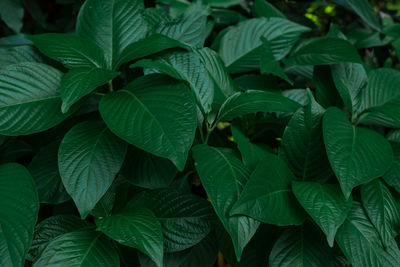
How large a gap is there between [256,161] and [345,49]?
48cm

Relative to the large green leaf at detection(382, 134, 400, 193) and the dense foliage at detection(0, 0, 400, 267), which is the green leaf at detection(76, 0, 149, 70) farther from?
the large green leaf at detection(382, 134, 400, 193)

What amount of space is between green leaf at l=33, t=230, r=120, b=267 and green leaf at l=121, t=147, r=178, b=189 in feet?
0.53

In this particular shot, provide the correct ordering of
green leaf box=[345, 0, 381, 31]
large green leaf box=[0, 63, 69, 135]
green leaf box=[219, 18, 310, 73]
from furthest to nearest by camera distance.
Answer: green leaf box=[345, 0, 381, 31] < green leaf box=[219, 18, 310, 73] < large green leaf box=[0, 63, 69, 135]

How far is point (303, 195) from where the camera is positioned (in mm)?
868

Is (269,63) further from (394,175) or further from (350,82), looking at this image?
(394,175)

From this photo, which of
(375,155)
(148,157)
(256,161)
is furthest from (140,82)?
(375,155)

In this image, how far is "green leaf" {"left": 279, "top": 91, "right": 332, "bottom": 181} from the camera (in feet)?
3.29

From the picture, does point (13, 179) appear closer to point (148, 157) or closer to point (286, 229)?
point (148, 157)

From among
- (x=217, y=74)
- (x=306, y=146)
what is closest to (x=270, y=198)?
(x=306, y=146)

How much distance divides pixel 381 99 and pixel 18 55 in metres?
1.06

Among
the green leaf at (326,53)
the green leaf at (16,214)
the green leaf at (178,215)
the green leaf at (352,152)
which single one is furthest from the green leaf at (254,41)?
the green leaf at (16,214)

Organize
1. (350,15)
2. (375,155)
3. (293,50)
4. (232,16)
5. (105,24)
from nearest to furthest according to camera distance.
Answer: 1. (375,155)
2. (105,24)
3. (293,50)
4. (232,16)
5. (350,15)

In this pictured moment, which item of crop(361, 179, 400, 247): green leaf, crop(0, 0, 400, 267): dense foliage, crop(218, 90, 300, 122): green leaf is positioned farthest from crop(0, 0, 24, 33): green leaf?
crop(361, 179, 400, 247): green leaf

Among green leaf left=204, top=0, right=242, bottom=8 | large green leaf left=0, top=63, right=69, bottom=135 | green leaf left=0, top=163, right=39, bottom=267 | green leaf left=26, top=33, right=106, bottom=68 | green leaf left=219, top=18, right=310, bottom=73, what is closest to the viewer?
green leaf left=0, top=163, right=39, bottom=267
